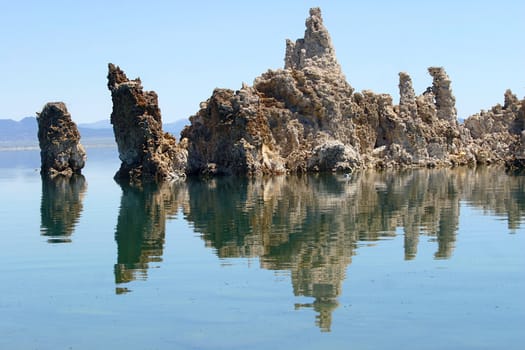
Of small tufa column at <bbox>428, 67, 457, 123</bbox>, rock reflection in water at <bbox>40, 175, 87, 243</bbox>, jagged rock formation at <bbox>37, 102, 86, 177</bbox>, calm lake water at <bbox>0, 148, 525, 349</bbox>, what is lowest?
calm lake water at <bbox>0, 148, 525, 349</bbox>

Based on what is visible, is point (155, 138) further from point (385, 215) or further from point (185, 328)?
point (185, 328)

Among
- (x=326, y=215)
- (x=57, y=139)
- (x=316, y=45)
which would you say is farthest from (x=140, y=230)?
(x=316, y=45)

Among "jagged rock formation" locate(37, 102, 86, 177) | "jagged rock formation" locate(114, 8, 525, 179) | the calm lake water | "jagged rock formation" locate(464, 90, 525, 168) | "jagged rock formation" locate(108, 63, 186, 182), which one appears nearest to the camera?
the calm lake water

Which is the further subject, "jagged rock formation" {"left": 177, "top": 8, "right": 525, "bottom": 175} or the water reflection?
"jagged rock formation" {"left": 177, "top": 8, "right": 525, "bottom": 175}

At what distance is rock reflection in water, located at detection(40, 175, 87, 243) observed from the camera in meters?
30.7

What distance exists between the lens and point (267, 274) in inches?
824

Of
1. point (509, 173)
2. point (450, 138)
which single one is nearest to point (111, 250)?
point (509, 173)

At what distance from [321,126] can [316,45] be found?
817cm

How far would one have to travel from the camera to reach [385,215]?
33.8m

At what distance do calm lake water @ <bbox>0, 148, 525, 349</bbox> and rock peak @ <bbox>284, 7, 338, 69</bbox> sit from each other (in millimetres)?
32739

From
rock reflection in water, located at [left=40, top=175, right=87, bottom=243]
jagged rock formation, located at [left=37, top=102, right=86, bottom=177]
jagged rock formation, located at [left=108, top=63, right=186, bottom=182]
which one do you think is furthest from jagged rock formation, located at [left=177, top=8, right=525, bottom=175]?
rock reflection in water, located at [left=40, top=175, right=87, bottom=243]

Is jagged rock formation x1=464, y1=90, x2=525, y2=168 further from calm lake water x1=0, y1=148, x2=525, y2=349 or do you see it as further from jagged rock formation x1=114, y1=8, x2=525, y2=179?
calm lake water x1=0, y1=148, x2=525, y2=349

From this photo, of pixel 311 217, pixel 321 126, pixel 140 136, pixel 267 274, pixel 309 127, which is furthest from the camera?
pixel 321 126

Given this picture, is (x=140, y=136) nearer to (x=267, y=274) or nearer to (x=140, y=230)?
(x=140, y=230)
